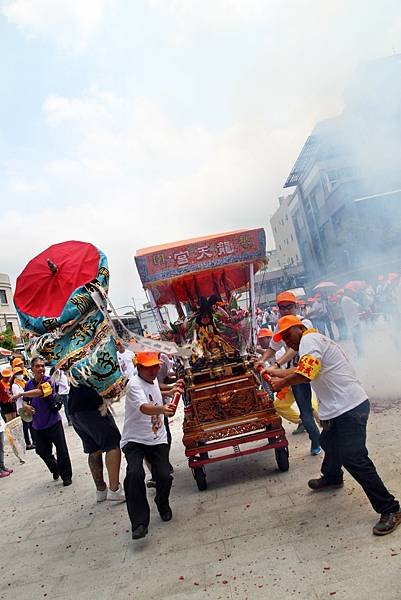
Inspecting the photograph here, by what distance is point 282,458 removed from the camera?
4.79m

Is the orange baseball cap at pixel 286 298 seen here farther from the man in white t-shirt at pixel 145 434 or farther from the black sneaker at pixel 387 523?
the black sneaker at pixel 387 523

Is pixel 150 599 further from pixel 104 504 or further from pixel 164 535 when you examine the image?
pixel 104 504

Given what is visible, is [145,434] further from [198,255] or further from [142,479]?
[198,255]

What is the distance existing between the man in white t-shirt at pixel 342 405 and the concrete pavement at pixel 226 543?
8.0 inches

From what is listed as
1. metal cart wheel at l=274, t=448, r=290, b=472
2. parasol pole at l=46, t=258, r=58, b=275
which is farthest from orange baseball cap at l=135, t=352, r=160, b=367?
metal cart wheel at l=274, t=448, r=290, b=472

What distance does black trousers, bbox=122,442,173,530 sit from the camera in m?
3.92

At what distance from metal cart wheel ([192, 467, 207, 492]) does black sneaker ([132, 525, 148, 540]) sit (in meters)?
1.01

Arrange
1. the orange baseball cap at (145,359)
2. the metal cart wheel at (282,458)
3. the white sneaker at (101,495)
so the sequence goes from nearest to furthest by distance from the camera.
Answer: the orange baseball cap at (145,359) → the metal cart wheel at (282,458) → the white sneaker at (101,495)

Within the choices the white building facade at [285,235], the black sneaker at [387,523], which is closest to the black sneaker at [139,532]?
the black sneaker at [387,523]

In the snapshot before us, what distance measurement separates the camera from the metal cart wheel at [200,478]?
4793 mm

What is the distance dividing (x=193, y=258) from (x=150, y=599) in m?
3.32

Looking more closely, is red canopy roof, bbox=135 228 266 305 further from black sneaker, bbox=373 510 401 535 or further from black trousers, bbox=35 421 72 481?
black sneaker, bbox=373 510 401 535

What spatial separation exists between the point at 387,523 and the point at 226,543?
44.9 inches

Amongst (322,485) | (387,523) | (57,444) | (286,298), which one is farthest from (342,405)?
(57,444)
